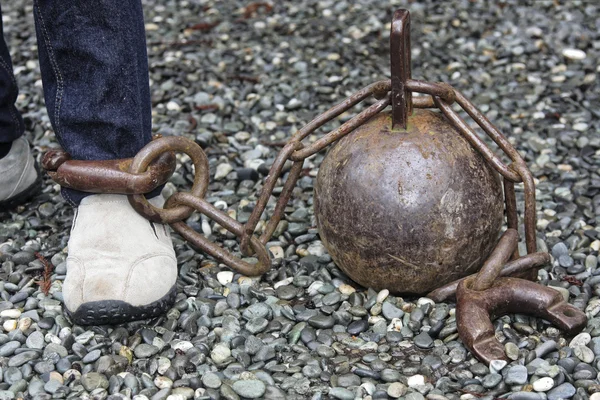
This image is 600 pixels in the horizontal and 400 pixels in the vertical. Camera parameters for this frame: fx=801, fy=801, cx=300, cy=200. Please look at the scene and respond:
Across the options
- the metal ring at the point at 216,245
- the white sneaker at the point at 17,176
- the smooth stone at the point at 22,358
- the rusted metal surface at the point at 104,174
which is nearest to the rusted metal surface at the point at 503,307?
the metal ring at the point at 216,245

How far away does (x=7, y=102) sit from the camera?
3.32m

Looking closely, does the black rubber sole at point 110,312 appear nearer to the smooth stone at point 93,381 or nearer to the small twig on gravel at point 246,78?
the smooth stone at point 93,381

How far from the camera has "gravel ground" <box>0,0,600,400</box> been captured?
251cm

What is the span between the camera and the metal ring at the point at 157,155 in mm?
2779

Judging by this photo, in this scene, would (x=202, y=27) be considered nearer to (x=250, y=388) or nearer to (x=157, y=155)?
(x=157, y=155)

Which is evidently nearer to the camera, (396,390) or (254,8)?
(396,390)

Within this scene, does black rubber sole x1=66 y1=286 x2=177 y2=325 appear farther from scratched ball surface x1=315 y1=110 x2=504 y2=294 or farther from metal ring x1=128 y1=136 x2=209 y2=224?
scratched ball surface x1=315 y1=110 x2=504 y2=294

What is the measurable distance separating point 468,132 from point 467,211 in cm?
27

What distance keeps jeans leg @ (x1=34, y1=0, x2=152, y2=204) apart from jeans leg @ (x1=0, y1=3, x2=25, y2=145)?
58 cm

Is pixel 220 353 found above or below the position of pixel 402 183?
below

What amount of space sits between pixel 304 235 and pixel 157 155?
79cm

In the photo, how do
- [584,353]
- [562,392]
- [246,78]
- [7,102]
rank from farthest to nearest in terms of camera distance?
[246,78] → [7,102] → [584,353] → [562,392]

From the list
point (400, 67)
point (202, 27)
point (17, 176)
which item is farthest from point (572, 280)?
point (202, 27)

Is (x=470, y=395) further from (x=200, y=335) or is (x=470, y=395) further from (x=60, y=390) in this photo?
(x=60, y=390)
